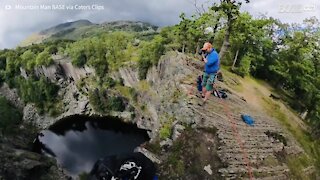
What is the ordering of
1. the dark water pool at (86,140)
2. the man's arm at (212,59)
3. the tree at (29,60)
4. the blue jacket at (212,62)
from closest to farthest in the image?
the blue jacket at (212,62)
the man's arm at (212,59)
the dark water pool at (86,140)
the tree at (29,60)

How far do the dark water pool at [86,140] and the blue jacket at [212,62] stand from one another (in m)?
28.0

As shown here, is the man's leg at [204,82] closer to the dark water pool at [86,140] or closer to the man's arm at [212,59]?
the man's arm at [212,59]

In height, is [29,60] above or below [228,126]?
below

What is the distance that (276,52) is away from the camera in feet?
183

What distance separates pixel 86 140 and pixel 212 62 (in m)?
45.6

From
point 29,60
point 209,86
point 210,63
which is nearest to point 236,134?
point 209,86

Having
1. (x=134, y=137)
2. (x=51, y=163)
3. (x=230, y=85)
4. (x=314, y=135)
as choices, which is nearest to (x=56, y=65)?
(x=134, y=137)

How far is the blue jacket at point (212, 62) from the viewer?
24.0m

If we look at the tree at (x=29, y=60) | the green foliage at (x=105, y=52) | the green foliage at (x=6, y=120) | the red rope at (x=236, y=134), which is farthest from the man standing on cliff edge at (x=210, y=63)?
the tree at (x=29, y=60)

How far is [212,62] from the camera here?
24.4 m

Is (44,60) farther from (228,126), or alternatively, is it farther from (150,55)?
(228,126)

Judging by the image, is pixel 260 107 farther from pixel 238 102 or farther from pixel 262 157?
pixel 262 157

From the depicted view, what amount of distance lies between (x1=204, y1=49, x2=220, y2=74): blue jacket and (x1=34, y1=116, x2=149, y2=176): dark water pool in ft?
91.8

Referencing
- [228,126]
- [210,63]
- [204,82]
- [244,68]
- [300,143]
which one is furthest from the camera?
[244,68]
